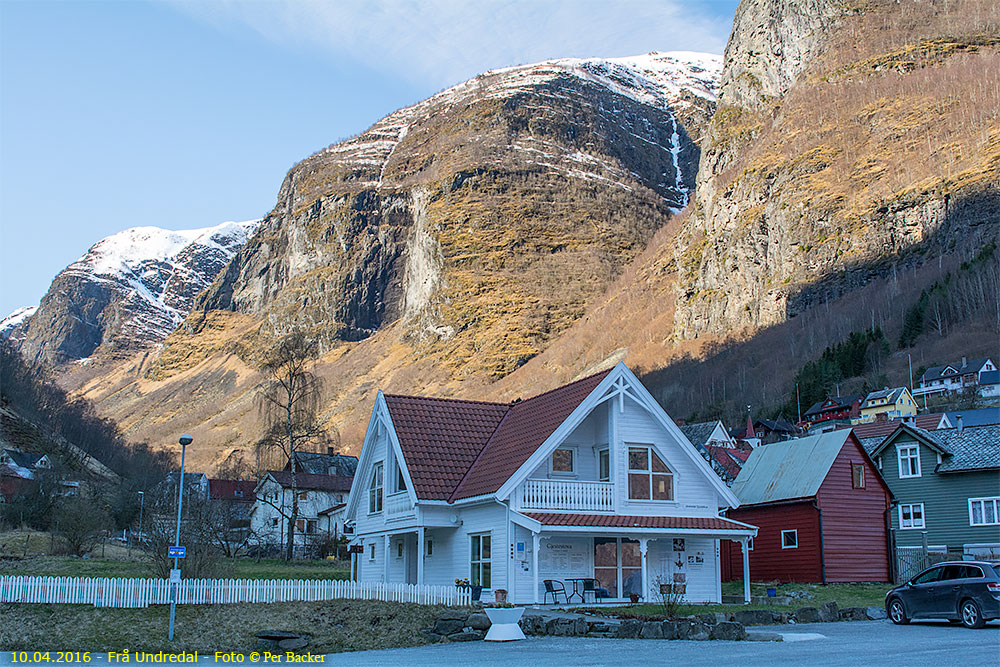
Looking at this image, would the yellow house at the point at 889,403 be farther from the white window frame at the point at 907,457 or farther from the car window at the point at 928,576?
the car window at the point at 928,576

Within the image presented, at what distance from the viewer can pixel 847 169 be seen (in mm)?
160625

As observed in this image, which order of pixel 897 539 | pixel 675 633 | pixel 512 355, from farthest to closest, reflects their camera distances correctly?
pixel 512 355, pixel 897 539, pixel 675 633

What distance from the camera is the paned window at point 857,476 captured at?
1590 inches

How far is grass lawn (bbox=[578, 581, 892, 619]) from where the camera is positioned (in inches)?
1044

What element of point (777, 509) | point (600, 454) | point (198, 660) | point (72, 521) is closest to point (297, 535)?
point (72, 521)

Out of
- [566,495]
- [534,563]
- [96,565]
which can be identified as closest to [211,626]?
[534,563]

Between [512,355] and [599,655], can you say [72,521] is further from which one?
[512,355]

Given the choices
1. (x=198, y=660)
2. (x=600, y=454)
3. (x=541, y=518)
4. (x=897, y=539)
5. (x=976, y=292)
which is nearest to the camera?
(x=198, y=660)

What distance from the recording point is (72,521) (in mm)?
43125

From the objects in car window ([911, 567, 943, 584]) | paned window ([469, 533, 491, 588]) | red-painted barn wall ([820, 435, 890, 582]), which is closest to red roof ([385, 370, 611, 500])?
paned window ([469, 533, 491, 588])

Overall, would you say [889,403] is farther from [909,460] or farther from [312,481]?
[909,460]

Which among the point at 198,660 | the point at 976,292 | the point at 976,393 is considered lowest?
the point at 198,660

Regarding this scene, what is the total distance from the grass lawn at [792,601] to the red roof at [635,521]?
7.80 feet

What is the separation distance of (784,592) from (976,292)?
4092 inches
